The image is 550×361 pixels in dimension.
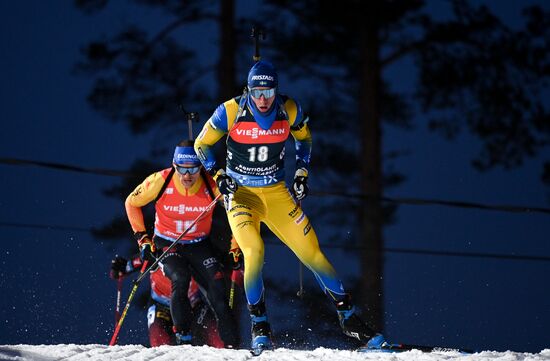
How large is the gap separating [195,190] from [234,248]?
571mm

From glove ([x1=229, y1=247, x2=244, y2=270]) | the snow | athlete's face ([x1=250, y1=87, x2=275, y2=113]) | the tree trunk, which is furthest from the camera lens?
the tree trunk

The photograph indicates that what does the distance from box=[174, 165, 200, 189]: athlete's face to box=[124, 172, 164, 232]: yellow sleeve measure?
6.8 inches

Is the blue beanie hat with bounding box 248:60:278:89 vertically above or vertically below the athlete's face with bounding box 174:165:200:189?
above

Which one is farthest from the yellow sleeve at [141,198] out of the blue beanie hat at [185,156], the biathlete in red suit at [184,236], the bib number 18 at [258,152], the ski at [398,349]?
the ski at [398,349]

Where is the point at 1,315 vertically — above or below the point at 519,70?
below

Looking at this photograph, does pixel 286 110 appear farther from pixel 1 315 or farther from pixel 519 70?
pixel 519 70

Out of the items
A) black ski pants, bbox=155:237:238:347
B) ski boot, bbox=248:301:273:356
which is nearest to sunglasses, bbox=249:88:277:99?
ski boot, bbox=248:301:273:356

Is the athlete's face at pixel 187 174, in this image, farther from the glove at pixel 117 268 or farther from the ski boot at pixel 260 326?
the ski boot at pixel 260 326

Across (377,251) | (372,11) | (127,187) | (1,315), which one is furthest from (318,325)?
(1,315)

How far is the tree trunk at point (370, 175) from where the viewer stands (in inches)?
520

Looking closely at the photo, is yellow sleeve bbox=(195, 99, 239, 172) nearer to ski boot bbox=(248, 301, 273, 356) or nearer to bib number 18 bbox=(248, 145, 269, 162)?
bib number 18 bbox=(248, 145, 269, 162)

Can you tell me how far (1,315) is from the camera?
1002 centimetres

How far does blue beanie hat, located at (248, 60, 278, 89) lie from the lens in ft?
Answer: 22.5

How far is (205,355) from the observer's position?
672 cm
